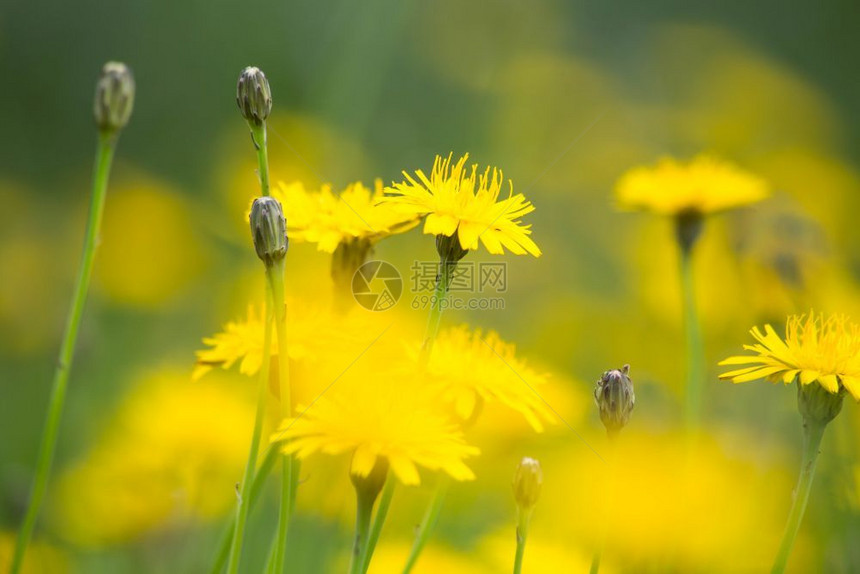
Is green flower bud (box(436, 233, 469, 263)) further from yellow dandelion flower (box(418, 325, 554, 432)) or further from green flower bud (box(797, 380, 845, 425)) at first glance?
green flower bud (box(797, 380, 845, 425))

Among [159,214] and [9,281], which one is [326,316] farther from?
[159,214]

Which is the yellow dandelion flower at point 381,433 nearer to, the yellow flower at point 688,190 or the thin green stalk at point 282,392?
the thin green stalk at point 282,392

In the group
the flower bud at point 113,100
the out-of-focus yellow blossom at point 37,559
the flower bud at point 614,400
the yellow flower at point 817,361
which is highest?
the flower bud at point 113,100

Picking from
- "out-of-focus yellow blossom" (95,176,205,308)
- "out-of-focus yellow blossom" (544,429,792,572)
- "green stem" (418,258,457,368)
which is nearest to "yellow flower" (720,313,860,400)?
"out-of-focus yellow blossom" (544,429,792,572)

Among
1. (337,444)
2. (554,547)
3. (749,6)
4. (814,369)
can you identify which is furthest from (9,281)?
(749,6)

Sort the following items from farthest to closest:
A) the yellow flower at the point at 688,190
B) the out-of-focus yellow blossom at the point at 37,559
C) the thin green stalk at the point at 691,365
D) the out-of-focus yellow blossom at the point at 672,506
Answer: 1. the yellow flower at the point at 688,190
2. the out-of-focus yellow blossom at the point at 37,559
3. the thin green stalk at the point at 691,365
4. the out-of-focus yellow blossom at the point at 672,506

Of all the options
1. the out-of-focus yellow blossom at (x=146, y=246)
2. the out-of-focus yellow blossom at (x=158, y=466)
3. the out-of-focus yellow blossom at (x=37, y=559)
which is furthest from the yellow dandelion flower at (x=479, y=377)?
the out-of-focus yellow blossom at (x=146, y=246)
